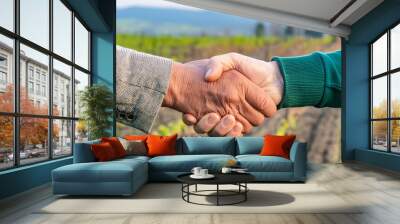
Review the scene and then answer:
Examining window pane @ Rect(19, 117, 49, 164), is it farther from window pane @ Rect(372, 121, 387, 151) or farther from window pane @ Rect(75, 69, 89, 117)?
window pane @ Rect(372, 121, 387, 151)

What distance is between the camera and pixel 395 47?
7918 millimetres

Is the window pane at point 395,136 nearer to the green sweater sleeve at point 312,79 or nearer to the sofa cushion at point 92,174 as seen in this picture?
the green sweater sleeve at point 312,79

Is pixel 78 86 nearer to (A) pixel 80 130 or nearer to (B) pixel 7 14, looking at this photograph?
(A) pixel 80 130

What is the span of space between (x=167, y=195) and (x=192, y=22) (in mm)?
5348

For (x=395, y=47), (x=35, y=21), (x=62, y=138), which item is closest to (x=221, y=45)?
(x=395, y=47)

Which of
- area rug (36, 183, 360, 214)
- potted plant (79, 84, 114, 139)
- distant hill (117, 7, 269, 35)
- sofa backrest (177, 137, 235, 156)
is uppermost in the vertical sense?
distant hill (117, 7, 269, 35)

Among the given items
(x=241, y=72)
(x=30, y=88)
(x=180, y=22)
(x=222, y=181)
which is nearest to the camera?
(x=222, y=181)

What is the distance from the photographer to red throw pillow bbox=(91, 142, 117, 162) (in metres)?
5.57

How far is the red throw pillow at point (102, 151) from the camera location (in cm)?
557

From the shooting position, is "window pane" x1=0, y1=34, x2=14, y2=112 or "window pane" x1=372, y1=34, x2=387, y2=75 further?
"window pane" x1=372, y1=34, x2=387, y2=75

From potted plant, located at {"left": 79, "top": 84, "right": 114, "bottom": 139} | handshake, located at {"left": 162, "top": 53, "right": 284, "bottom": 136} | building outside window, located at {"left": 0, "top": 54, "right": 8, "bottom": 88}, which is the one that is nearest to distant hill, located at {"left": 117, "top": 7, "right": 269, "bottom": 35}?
handshake, located at {"left": 162, "top": 53, "right": 284, "bottom": 136}

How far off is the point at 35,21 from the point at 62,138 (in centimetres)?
209

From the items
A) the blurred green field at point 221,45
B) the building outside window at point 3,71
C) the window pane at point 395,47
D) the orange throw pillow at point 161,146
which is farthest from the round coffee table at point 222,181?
the window pane at point 395,47

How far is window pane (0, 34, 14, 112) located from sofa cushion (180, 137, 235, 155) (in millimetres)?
3016
